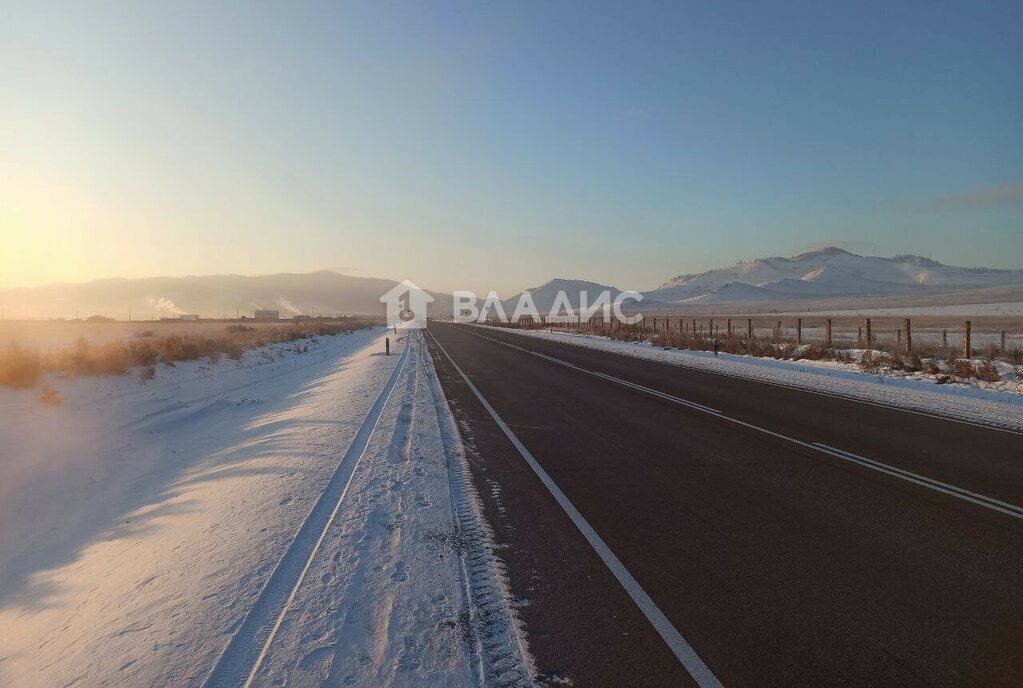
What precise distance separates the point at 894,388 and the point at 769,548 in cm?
1315

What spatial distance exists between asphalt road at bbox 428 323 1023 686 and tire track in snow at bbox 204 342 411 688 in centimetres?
155

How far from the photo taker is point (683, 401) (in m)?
13.1

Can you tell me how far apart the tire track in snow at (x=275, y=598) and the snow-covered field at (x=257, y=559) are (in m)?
0.02

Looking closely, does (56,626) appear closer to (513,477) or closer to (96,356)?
(513,477)

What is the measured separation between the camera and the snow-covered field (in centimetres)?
340

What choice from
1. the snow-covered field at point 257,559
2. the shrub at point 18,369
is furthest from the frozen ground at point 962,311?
the shrub at point 18,369

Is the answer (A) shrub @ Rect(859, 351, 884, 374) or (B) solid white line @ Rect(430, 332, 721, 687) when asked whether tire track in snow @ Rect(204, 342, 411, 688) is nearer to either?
(B) solid white line @ Rect(430, 332, 721, 687)

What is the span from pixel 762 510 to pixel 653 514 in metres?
1.07

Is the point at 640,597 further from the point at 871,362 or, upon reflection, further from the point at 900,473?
the point at 871,362

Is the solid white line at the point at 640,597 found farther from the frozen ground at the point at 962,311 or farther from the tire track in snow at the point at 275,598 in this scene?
the frozen ground at the point at 962,311

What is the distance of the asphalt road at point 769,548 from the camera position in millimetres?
3297

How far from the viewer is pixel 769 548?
4.82 metres

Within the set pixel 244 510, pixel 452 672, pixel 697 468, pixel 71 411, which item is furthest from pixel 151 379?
pixel 452 672

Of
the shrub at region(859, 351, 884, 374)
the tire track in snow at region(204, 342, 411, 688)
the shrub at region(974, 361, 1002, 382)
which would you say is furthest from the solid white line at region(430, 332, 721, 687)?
the shrub at region(859, 351, 884, 374)
